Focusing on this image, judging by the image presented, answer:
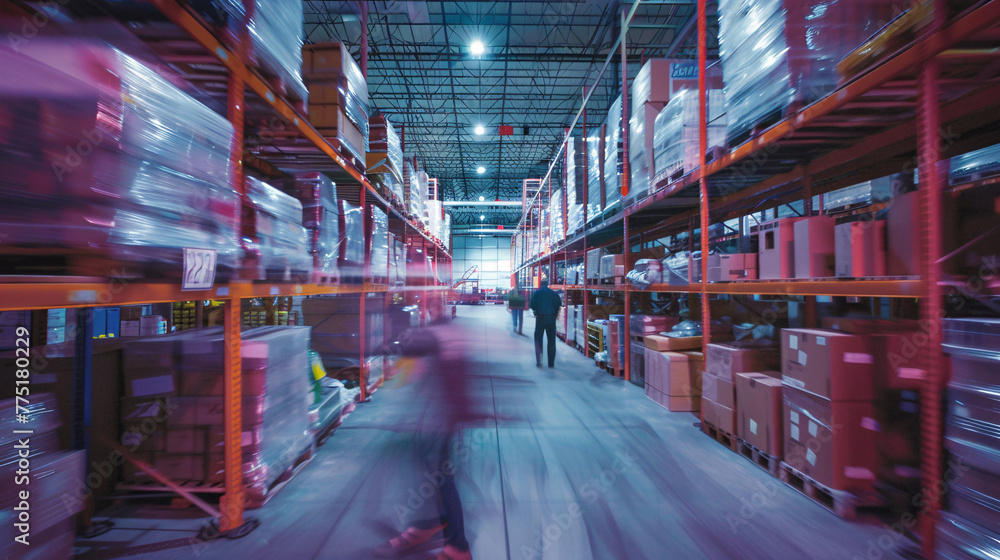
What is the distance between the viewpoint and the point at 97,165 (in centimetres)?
125

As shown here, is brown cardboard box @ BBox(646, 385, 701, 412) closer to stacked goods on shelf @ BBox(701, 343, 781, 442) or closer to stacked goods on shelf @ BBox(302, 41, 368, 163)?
stacked goods on shelf @ BBox(701, 343, 781, 442)

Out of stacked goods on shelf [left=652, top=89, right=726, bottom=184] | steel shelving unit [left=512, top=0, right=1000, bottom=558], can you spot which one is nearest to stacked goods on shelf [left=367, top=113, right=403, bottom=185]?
stacked goods on shelf [left=652, top=89, right=726, bottom=184]

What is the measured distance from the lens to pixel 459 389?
3.56m

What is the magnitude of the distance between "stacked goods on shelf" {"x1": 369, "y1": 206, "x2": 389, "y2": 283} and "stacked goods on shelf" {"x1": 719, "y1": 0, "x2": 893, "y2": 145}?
3.94 meters

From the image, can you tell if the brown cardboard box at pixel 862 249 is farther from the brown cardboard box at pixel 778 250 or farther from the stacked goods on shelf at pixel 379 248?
the stacked goods on shelf at pixel 379 248

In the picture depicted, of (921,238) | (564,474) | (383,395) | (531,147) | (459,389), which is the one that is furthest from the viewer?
(531,147)

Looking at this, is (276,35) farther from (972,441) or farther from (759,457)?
(759,457)

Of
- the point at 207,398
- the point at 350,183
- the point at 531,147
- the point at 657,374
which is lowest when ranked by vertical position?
the point at 657,374

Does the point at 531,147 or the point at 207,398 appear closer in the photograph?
the point at 207,398

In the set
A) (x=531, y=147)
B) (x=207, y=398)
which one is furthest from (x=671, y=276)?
(x=531, y=147)

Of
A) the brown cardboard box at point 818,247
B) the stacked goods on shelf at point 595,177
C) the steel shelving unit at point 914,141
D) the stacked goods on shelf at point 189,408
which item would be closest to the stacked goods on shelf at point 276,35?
the stacked goods on shelf at point 189,408

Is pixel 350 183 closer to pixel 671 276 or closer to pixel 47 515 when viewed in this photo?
pixel 47 515

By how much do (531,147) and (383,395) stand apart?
51.8 ft

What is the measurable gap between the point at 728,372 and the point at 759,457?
2.35ft
